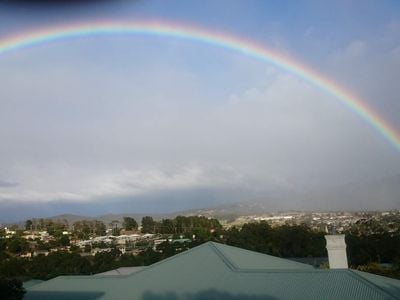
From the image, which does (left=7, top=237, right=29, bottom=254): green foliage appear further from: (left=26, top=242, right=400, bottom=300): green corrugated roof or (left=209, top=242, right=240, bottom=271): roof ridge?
(left=209, top=242, right=240, bottom=271): roof ridge

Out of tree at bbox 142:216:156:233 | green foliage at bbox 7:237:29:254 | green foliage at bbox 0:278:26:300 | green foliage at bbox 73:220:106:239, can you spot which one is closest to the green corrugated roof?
green foliage at bbox 0:278:26:300

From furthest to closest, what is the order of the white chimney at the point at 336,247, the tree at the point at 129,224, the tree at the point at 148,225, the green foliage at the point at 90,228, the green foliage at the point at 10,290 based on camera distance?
the tree at the point at 129,224, the green foliage at the point at 90,228, the tree at the point at 148,225, the white chimney at the point at 336,247, the green foliage at the point at 10,290

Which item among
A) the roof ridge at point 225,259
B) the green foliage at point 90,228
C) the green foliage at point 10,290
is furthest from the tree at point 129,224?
the green foliage at point 10,290

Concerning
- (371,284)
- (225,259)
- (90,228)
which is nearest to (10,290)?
(225,259)

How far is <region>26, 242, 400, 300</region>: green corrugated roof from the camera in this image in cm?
1764

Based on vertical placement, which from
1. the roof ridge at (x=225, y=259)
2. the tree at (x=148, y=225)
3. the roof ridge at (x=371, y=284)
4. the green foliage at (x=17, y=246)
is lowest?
the roof ridge at (x=371, y=284)

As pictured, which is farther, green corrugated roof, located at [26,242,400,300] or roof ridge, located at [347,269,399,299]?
green corrugated roof, located at [26,242,400,300]

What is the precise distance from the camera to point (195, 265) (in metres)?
22.6

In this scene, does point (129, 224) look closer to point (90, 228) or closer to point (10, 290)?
point (90, 228)

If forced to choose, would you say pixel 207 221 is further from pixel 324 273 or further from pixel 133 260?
pixel 324 273

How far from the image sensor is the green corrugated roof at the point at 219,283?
57.9 ft

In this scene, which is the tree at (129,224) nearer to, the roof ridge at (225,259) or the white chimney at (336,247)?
the white chimney at (336,247)

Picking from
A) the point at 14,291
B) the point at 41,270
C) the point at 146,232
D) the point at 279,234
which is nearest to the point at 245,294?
the point at 14,291

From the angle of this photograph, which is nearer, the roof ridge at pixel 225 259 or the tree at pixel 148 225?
the roof ridge at pixel 225 259
